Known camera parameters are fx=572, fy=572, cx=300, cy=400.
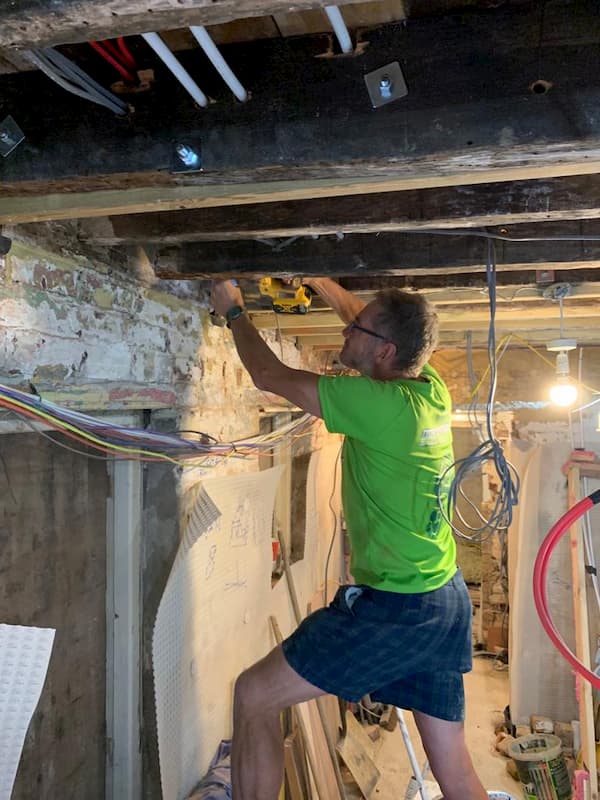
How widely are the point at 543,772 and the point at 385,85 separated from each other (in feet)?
14.0

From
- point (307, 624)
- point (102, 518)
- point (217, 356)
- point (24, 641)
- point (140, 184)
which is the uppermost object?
point (140, 184)

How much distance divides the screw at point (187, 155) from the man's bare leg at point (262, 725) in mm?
1353

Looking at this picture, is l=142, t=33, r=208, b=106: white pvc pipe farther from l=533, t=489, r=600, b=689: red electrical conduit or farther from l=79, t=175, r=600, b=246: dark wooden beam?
l=533, t=489, r=600, b=689: red electrical conduit

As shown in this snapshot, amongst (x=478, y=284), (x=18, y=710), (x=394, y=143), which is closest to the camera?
(x=394, y=143)

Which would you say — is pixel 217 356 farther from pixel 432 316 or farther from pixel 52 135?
pixel 52 135

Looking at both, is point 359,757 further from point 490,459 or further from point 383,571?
point 490,459

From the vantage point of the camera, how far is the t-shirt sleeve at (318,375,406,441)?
1.57 m

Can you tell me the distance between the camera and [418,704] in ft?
5.92

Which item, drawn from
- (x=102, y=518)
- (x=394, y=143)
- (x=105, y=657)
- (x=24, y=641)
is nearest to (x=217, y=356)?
(x=102, y=518)

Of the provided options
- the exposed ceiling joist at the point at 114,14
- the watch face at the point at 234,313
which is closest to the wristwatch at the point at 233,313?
the watch face at the point at 234,313

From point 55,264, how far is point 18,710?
98cm

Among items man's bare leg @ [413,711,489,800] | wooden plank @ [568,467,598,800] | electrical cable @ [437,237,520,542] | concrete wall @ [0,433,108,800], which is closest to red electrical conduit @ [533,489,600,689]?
electrical cable @ [437,237,520,542]

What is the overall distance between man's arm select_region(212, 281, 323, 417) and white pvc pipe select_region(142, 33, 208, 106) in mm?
824

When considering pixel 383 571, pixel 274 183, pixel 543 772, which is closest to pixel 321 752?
pixel 543 772
